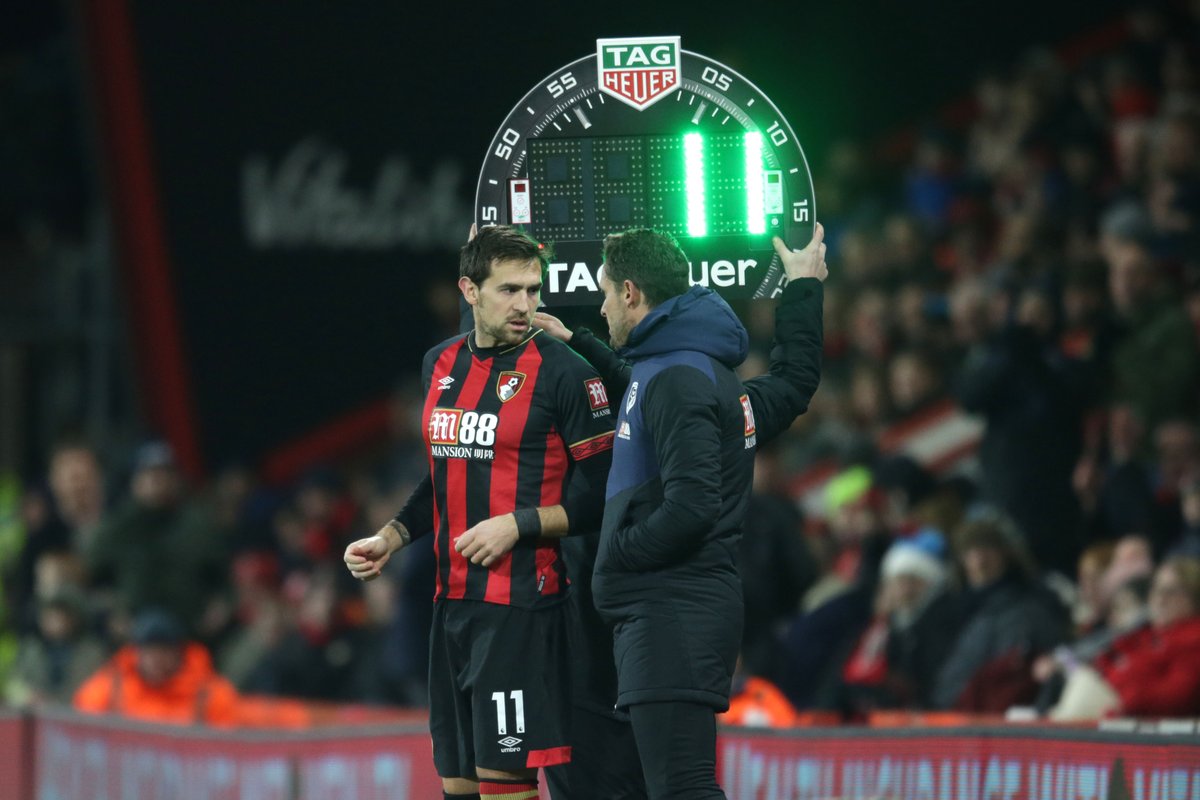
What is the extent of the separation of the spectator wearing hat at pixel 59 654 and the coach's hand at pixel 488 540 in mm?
6664

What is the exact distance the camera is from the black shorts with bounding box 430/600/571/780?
209 inches

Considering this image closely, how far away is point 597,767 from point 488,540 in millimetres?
764

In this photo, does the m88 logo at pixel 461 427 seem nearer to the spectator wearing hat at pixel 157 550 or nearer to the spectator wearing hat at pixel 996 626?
the spectator wearing hat at pixel 996 626

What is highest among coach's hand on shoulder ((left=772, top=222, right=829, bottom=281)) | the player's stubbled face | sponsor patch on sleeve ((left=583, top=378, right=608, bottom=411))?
coach's hand on shoulder ((left=772, top=222, right=829, bottom=281))

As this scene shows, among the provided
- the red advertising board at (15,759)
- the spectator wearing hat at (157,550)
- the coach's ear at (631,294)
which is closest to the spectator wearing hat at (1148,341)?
→ the coach's ear at (631,294)

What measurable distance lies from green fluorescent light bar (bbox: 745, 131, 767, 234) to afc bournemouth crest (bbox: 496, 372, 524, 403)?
832mm

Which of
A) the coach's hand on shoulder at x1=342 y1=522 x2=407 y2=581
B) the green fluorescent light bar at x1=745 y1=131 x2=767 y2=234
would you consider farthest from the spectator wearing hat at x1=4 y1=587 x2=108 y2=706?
the green fluorescent light bar at x1=745 y1=131 x2=767 y2=234

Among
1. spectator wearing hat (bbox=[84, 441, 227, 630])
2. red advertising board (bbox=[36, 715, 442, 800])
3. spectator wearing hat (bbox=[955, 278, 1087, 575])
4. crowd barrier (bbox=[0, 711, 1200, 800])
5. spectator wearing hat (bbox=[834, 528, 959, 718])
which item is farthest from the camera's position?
spectator wearing hat (bbox=[84, 441, 227, 630])

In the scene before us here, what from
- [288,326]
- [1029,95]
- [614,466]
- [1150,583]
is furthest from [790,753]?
[288,326]

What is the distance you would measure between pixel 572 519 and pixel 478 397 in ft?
1.39

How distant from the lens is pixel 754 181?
5703 millimetres

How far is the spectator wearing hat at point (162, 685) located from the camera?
1038cm

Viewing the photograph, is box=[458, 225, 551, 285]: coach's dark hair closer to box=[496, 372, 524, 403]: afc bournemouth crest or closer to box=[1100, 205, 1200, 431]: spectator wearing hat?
box=[496, 372, 524, 403]: afc bournemouth crest

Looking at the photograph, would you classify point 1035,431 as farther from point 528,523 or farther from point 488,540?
point 488,540
